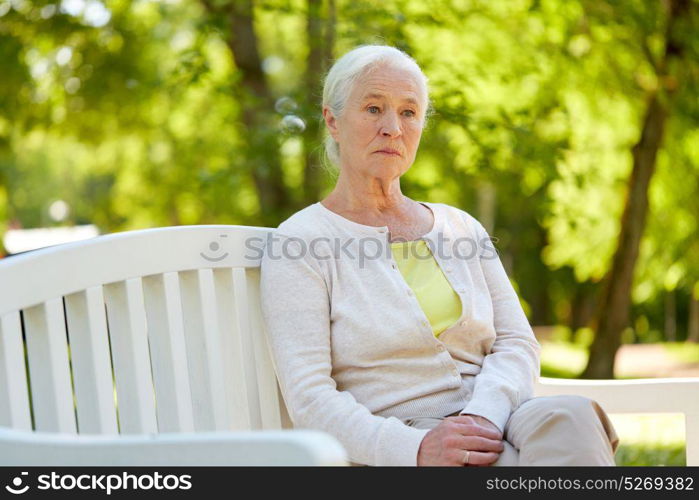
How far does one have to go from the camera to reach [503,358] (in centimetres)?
241

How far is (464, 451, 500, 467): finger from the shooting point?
2.04 m

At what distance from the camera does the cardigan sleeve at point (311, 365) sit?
81.9 inches

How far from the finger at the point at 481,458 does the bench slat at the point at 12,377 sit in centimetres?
96

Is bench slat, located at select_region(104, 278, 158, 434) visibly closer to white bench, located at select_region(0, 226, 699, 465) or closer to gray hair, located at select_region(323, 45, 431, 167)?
white bench, located at select_region(0, 226, 699, 465)

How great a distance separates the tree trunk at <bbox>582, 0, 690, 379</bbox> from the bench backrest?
6172 millimetres

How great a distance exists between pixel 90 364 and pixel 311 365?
517mm

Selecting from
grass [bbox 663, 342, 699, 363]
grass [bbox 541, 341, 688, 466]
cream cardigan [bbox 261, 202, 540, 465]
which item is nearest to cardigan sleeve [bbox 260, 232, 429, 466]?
cream cardigan [bbox 261, 202, 540, 465]

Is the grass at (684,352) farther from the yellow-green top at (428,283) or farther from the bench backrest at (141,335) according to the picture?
the bench backrest at (141,335)

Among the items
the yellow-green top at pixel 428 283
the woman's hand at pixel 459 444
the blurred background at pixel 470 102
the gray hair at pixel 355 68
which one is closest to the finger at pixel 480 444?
the woman's hand at pixel 459 444

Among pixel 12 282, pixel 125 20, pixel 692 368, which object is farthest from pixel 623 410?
pixel 692 368

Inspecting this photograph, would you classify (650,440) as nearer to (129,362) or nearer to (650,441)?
(650,441)
